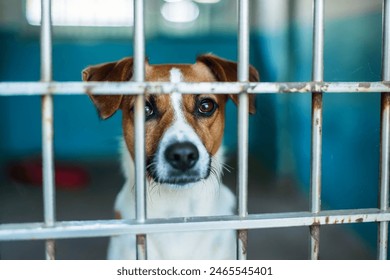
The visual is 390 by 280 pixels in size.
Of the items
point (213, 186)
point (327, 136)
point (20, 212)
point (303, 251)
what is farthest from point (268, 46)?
point (213, 186)

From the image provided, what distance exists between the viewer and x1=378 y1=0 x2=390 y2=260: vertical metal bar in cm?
134

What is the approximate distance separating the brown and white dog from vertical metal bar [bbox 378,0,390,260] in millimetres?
740

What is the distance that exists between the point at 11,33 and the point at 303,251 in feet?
14.2

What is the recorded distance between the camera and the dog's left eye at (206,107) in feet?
7.43

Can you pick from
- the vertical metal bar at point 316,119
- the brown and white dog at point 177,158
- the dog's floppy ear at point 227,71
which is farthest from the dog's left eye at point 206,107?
the vertical metal bar at point 316,119

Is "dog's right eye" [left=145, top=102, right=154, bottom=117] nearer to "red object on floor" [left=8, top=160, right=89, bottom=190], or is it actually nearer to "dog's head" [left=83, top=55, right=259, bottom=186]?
"dog's head" [left=83, top=55, right=259, bottom=186]

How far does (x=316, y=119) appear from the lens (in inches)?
51.7

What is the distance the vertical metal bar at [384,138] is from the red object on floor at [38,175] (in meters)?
4.41

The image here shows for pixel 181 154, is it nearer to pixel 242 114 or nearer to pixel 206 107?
pixel 206 107

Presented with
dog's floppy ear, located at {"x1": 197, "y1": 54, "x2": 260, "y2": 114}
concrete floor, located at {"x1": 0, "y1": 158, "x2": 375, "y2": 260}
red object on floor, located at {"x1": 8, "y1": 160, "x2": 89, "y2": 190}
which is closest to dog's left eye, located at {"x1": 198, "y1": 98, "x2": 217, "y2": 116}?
dog's floppy ear, located at {"x1": 197, "y1": 54, "x2": 260, "y2": 114}

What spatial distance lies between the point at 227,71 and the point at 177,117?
46 cm

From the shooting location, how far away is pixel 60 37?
5988mm

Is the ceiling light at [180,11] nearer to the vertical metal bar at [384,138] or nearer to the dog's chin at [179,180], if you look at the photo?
the dog's chin at [179,180]

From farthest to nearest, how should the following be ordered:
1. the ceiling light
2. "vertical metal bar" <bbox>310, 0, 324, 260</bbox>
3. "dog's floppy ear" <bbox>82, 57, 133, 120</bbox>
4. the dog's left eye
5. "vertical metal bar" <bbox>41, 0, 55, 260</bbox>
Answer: the ceiling light
the dog's left eye
"dog's floppy ear" <bbox>82, 57, 133, 120</bbox>
"vertical metal bar" <bbox>310, 0, 324, 260</bbox>
"vertical metal bar" <bbox>41, 0, 55, 260</bbox>
